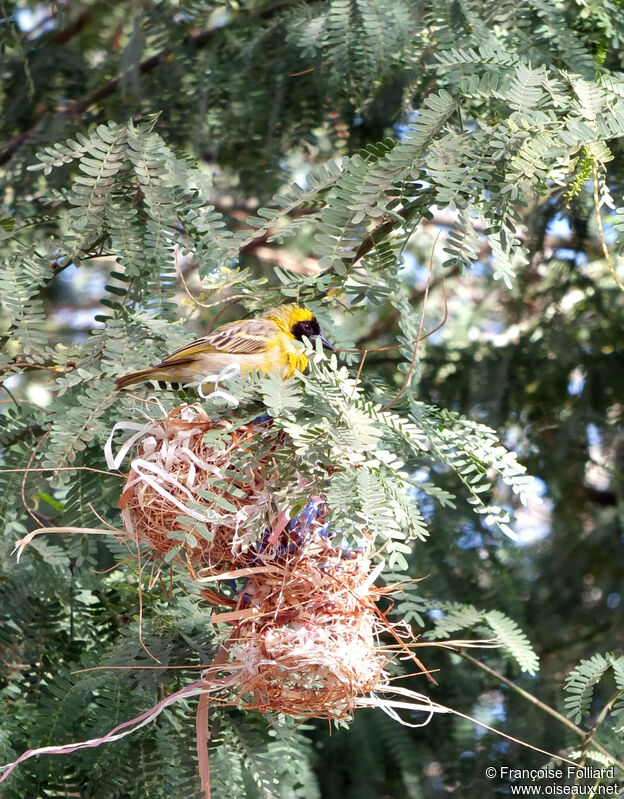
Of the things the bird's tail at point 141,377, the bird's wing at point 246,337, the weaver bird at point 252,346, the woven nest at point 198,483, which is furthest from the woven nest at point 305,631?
the bird's wing at point 246,337

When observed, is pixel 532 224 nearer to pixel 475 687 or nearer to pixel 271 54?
pixel 271 54

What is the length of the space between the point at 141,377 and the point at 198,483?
586 mm

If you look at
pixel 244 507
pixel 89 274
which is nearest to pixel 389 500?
pixel 244 507

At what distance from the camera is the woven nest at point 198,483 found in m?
1.96

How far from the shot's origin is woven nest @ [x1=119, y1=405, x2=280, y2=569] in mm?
1956

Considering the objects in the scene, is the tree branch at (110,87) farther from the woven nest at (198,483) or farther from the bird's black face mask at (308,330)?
the woven nest at (198,483)

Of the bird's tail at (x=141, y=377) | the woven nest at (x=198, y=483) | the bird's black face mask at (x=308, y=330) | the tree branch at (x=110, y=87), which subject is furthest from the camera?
the tree branch at (x=110, y=87)

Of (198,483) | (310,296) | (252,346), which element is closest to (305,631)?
(198,483)

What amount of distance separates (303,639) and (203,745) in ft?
1.27

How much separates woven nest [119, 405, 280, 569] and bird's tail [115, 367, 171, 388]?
26 centimetres

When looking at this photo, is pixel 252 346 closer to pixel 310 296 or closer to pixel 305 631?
pixel 310 296

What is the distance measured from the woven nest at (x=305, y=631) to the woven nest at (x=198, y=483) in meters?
0.12

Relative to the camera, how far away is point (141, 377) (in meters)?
2.55

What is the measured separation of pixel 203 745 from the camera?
2164 millimetres
